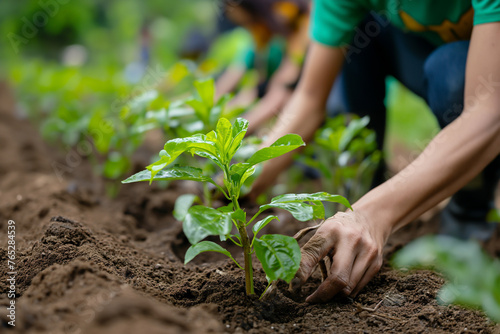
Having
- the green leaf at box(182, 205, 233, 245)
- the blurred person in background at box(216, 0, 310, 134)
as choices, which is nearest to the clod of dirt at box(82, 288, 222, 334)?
the green leaf at box(182, 205, 233, 245)

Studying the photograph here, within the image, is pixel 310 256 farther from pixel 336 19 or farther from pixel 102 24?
pixel 102 24

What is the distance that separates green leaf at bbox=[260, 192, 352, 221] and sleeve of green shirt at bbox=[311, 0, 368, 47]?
1.02m

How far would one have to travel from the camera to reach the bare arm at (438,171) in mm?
1122

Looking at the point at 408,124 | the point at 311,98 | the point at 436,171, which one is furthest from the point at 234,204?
the point at 408,124

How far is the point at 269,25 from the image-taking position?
352 centimetres

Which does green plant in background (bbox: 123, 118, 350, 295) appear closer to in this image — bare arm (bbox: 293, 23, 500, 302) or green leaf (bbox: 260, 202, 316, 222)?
green leaf (bbox: 260, 202, 316, 222)

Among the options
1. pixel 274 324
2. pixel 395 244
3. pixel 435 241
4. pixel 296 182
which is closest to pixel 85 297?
pixel 274 324

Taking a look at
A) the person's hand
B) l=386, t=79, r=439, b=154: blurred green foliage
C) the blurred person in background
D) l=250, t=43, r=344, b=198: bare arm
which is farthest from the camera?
l=386, t=79, r=439, b=154: blurred green foliage

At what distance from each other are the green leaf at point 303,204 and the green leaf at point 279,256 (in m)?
0.06

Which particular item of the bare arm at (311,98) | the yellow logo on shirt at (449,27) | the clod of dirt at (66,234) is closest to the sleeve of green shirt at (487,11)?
the yellow logo on shirt at (449,27)

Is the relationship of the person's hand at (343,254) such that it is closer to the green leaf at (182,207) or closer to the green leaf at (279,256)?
the green leaf at (279,256)

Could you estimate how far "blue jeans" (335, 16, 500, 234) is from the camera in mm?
1563

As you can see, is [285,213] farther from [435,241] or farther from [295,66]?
[295,66]

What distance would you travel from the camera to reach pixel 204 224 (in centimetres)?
90
